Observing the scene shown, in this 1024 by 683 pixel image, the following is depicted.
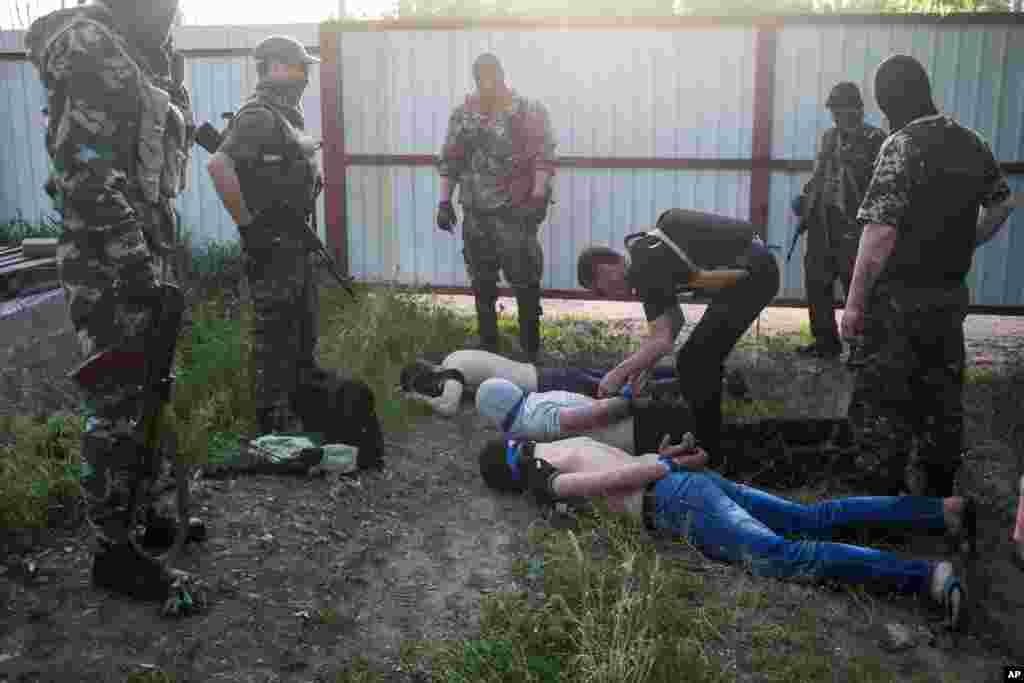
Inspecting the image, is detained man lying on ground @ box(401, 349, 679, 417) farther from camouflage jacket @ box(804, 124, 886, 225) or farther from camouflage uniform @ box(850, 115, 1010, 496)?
camouflage jacket @ box(804, 124, 886, 225)

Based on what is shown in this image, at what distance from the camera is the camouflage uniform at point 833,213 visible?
661 centimetres

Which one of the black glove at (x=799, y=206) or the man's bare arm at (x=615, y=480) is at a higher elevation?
the black glove at (x=799, y=206)

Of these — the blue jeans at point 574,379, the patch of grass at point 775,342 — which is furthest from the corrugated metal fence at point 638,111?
the blue jeans at point 574,379

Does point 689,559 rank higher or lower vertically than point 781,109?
lower

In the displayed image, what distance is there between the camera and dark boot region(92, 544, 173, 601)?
3186 millimetres

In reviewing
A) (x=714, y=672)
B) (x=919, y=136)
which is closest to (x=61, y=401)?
(x=714, y=672)

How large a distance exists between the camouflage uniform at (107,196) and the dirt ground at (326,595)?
38 cm

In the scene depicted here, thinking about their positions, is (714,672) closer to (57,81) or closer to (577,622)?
(577,622)

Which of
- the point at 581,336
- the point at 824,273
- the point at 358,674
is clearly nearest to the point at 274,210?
the point at 358,674

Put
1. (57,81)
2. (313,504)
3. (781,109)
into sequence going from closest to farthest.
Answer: (57,81)
(313,504)
(781,109)

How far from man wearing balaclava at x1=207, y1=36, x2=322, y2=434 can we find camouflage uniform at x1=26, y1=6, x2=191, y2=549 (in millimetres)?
1629

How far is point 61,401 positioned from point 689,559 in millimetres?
3653

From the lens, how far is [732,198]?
310 inches

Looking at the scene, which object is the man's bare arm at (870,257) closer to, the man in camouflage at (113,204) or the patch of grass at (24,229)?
the man in camouflage at (113,204)
